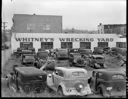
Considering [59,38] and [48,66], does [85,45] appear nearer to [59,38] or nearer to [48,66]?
[59,38]

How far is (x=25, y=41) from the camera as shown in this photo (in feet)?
131

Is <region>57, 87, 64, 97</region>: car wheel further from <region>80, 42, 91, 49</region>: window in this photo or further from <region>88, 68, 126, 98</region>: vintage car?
<region>80, 42, 91, 49</region>: window

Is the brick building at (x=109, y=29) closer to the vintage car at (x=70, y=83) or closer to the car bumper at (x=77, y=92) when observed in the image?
the vintage car at (x=70, y=83)

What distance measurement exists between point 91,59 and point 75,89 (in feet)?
46.3

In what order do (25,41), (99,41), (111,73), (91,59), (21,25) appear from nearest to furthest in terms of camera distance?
(111,73) < (91,59) < (25,41) < (99,41) < (21,25)

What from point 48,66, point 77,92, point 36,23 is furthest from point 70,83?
point 36,23

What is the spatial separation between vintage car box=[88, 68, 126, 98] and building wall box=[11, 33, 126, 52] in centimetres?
2859

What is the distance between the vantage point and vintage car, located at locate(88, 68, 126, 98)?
10805 mm

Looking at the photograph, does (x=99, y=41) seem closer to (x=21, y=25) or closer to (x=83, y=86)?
(x=21, y=25)

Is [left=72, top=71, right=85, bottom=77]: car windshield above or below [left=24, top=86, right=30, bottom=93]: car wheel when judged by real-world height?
above

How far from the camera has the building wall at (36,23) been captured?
164 feet

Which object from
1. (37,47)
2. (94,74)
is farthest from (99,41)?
(94,74)

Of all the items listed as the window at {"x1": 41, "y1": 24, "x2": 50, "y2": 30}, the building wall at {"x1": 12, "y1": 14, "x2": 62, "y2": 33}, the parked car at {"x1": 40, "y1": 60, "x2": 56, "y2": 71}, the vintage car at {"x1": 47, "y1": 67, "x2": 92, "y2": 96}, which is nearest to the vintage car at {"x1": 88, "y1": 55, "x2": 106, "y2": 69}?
the parked car at {"x1": 40, "y1": 60, "x2": 56, "y2": 71}

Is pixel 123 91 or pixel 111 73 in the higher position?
pixel 111 73
